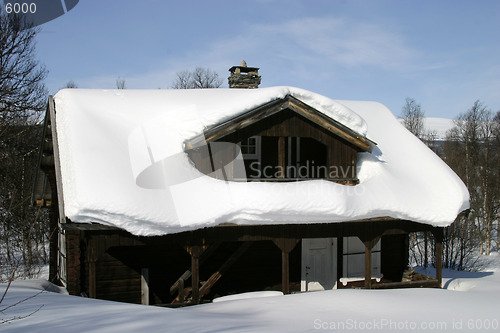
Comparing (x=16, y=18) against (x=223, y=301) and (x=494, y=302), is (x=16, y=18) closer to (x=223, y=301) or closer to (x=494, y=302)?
(x=223, y=301)

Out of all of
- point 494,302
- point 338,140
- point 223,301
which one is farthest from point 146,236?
point 494,302

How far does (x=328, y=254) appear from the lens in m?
13.0

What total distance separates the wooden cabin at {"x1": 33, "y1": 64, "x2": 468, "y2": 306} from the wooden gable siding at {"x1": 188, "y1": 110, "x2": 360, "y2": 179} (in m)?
0.03

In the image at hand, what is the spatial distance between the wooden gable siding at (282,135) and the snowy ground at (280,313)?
3.32 m

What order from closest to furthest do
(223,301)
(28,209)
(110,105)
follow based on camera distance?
1. (223,301)
2. (110,105)
3. (28,209)

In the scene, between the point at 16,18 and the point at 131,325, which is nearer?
the point at 131,325

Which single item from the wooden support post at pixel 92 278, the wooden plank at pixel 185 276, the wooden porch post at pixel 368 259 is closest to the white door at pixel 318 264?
the wooden porch post at pixel 368 259

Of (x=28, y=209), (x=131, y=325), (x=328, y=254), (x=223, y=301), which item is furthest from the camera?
(x=28, y=209)

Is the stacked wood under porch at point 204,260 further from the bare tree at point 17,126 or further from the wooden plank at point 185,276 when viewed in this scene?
the bare tree at point 17,126

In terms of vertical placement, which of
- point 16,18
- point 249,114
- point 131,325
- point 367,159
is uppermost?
point 16,18

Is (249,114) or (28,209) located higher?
(249,114)

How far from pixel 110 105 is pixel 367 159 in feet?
24.8

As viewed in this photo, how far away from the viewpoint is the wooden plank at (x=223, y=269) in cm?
1083

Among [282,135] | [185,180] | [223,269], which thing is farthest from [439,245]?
[185,180]
